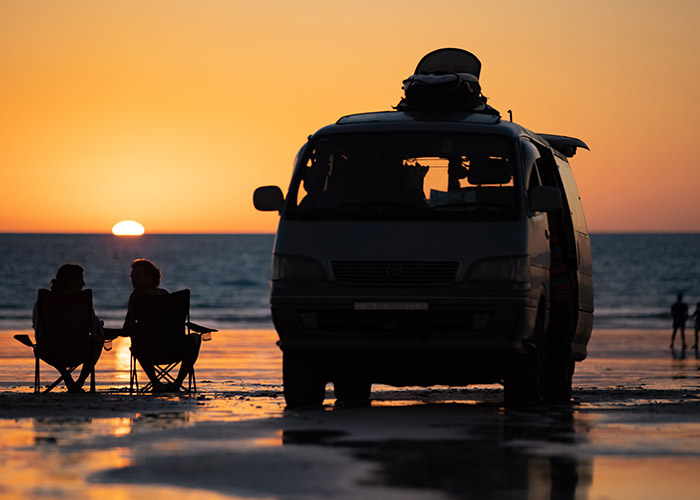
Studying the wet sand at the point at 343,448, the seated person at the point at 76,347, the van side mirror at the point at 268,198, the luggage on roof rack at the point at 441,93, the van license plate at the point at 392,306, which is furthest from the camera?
the seated person at the point at 76,347

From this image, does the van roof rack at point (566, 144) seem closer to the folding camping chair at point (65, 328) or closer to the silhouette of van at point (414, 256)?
the silhouette of van at point (414, 256)

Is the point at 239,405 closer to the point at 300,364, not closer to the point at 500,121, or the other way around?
the point at 300,364

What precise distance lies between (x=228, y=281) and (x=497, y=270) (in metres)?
88.2

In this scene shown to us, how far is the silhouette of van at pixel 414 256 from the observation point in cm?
1123

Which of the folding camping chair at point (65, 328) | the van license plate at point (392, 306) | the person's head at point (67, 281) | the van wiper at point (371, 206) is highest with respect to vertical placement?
the van wiper at point (371, 206)

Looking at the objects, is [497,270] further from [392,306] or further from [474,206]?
[392,306]

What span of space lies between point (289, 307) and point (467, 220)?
63.7 inches

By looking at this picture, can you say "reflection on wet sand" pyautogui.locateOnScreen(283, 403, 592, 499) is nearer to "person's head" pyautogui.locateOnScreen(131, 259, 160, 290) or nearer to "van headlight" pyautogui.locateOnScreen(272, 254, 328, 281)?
"van headlight" pyautogui.locateOnScreen(272, 254, 328, 281)

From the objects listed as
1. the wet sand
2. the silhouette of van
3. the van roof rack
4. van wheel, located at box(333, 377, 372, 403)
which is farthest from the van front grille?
the van roof rack

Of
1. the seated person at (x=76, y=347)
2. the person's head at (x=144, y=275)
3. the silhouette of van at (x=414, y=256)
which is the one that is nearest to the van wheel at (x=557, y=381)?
the silhouette of van at (x=414, y=256)

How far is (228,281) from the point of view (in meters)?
98.9

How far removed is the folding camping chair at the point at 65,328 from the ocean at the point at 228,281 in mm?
30366

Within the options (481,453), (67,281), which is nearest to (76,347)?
(67,281)

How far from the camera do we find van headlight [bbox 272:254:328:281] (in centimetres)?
1133
